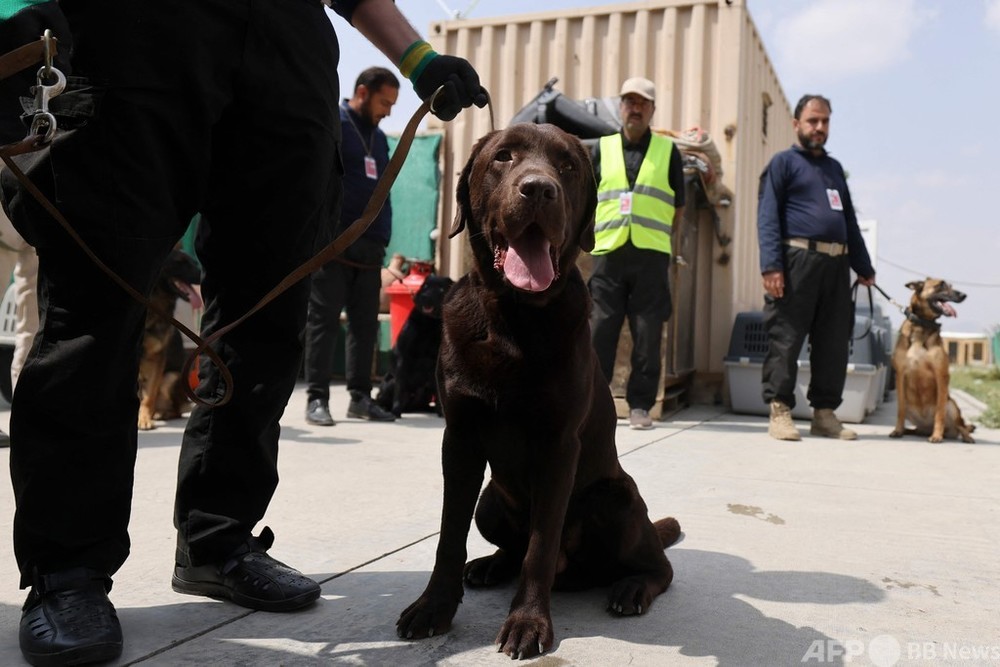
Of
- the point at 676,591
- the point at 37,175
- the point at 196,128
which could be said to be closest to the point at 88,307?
the point at 37,175

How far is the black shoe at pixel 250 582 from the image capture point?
5.80ft

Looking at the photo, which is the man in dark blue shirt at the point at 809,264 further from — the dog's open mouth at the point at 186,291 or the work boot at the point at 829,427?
the dog's open mouth at the point at 186,291

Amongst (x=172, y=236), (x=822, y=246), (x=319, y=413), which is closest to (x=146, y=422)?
(x=319, y=413)

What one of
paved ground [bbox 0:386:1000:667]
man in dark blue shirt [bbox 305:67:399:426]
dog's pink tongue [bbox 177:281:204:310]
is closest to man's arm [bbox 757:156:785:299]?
paved ground [bbox 0:386:1000:667]

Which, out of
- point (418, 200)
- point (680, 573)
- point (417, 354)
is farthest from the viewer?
point (418, 200)

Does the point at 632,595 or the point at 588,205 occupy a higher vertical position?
the point at 588,205

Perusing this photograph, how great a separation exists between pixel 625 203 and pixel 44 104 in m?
4.26

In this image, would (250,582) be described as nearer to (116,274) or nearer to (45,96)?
(116,274)

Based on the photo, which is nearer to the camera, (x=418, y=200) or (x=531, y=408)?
(x=531, y=408)

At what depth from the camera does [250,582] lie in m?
1.78

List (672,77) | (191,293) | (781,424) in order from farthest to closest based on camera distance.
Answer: (672,77) < (781,424) < (191,293)

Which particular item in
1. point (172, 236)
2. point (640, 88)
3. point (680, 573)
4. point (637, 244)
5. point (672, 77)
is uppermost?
point (672, 77)

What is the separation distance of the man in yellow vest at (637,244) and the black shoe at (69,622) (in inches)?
155

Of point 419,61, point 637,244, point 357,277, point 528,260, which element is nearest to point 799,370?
point 637,244
